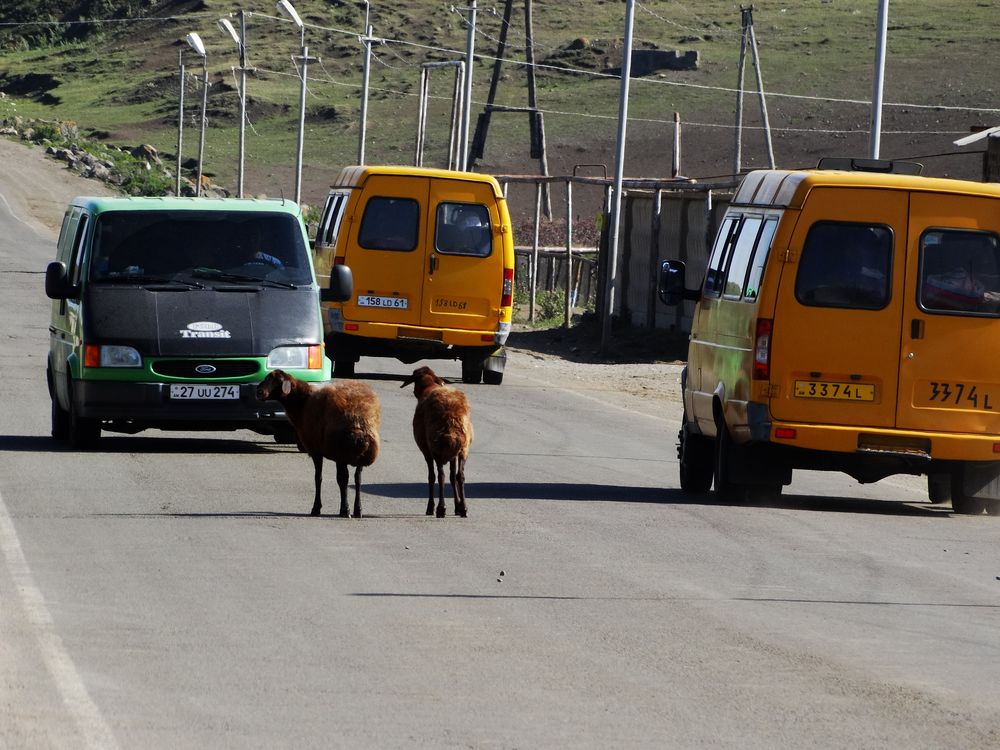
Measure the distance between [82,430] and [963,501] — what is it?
687 cm

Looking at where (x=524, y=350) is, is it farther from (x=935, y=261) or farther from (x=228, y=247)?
(x=935, y=261)

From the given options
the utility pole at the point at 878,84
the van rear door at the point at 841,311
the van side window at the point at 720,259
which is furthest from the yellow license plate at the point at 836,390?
the utility pole at the point at 878,84

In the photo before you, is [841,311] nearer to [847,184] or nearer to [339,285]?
[847,184]

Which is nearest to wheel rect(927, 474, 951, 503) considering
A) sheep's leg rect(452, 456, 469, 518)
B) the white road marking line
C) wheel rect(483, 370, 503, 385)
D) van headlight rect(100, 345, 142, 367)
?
A: sheep's leg rect(452, 456, 469, 518)

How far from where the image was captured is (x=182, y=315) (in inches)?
622

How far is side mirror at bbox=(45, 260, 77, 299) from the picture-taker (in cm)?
1608

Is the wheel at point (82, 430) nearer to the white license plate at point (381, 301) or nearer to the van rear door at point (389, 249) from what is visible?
the van rear door at point (389, 249)

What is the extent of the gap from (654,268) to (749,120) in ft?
198

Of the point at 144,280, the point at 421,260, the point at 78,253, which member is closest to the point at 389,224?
the point at 421,260

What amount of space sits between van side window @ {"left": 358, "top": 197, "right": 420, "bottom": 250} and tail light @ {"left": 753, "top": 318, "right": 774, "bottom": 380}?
36.8 feet

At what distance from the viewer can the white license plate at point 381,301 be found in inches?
961

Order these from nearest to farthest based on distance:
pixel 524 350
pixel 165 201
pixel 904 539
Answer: pixel 904 539 < pixel 165 201 < pixel 524 350

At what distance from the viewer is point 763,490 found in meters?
14.4

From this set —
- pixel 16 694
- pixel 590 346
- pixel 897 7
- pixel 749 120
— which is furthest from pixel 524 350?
pixel 897 7
